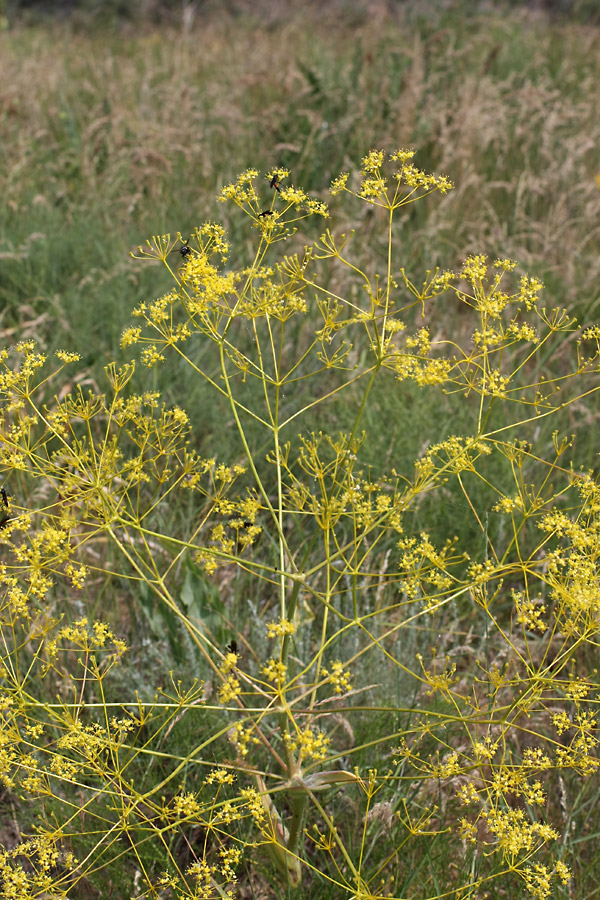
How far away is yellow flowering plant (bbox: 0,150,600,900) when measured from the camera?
1.64 meters

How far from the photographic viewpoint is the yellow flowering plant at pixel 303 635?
5.37ft

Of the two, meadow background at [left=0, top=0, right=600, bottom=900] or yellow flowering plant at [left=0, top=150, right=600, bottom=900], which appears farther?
meadow background at [left=0, top=0, right=600, bottom=900]

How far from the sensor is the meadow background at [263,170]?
119 inches

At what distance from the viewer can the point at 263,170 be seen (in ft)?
17.9

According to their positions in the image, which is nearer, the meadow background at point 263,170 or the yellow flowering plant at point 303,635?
the yellow flowering plant at point 303,635

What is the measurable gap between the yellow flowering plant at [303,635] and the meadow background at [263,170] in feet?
0.38

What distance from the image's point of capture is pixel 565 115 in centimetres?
554

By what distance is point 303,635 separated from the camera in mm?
2639

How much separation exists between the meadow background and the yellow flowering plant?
0.12m

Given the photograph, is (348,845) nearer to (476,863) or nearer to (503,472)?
(476,863)

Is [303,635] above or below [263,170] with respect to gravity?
below

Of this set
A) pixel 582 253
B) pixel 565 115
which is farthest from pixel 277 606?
pixel 565 115

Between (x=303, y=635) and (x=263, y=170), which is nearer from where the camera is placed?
(x=303, y=635)

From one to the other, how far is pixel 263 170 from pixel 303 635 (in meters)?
3.84
